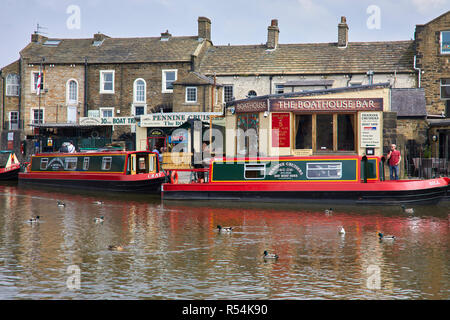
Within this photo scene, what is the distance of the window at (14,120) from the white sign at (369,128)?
1271 inches

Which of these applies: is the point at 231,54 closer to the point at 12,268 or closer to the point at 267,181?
the point at 267,181

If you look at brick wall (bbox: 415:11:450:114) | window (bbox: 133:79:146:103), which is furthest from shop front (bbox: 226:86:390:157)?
window (bbox: 133:79:146:103)

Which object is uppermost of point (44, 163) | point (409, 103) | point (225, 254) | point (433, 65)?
point (433, 65)

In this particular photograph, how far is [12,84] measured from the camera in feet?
163

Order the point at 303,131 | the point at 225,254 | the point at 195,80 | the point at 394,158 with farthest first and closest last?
the point at 195,80
the point at 303,131
the point at 394,158
the point at 225,254

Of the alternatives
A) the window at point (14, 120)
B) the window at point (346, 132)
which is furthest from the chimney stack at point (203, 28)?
the window at point (346, 132)

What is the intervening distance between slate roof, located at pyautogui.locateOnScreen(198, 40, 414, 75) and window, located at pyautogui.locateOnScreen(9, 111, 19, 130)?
16078 mm

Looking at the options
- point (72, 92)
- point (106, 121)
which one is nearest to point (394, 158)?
point (106, 121)

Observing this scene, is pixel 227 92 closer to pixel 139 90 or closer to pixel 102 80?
pixel 139 90

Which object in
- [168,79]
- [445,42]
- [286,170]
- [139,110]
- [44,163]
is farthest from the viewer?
[139,110]

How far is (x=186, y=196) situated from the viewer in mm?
24250

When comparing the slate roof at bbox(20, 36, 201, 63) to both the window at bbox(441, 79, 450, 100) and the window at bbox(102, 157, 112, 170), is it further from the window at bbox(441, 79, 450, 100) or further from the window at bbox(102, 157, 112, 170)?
the window at bbox(441, 79, 450, 100)

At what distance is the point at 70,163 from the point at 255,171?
41.3 ft

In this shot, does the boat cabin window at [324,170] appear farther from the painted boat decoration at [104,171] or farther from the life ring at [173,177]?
the painted boat decoration at [104,171]
